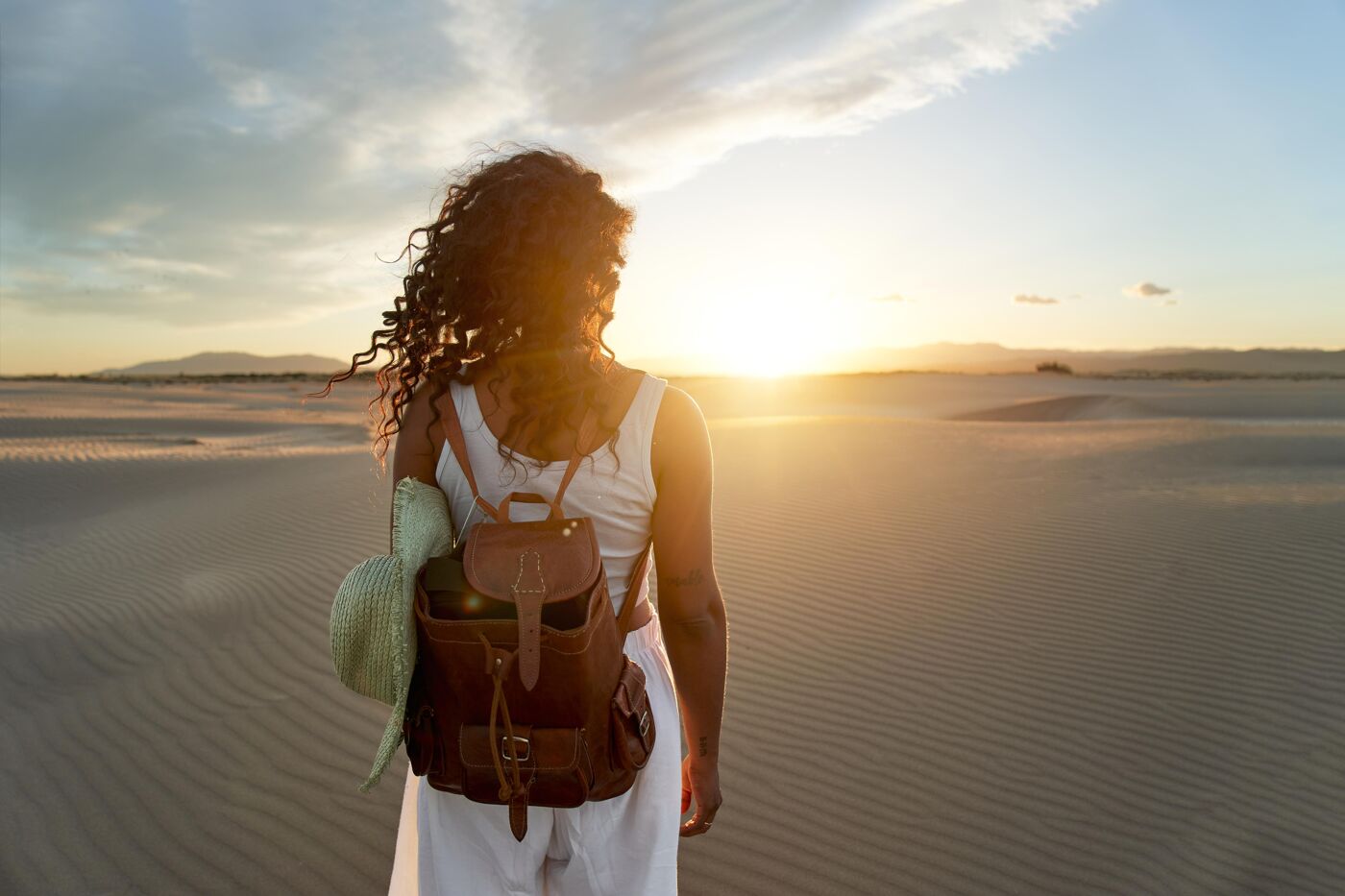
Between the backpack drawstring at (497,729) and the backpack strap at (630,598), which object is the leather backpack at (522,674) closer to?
the backpack drawstring at (497,729)

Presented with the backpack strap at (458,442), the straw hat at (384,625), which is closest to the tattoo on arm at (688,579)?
the backpack strap at (458,442)

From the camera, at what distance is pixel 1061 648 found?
5219 millimetres

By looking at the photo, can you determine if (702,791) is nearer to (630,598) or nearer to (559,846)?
(559,846)

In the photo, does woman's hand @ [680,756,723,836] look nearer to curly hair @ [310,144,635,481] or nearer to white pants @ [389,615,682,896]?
white pants @ [389,615,682,896]

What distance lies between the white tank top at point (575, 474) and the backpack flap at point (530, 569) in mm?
167

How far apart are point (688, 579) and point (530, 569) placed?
497 mm

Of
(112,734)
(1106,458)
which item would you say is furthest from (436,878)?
(1106,458)

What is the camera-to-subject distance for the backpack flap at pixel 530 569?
1.29m

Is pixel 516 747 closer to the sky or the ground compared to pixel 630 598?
closer to the ground

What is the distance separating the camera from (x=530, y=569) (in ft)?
4.28

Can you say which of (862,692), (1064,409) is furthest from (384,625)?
(1064,409)

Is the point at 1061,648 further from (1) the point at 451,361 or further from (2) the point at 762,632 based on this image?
(1) the point at 451,361

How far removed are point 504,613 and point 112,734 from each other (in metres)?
4.41

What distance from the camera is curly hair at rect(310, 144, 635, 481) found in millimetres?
1507
